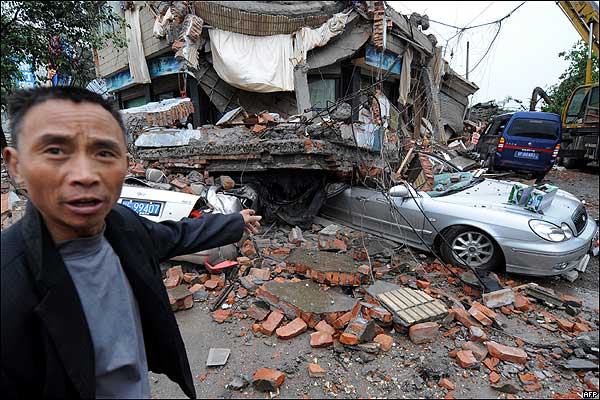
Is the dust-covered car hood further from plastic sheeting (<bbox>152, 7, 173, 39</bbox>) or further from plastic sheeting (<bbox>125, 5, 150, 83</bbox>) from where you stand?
plastic sheeting (<bbox>125, 5, 150, 83</bbox>)

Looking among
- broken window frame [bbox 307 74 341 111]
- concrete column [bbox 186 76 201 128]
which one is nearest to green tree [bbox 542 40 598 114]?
broken window frame [bbox 307 74 341 111]

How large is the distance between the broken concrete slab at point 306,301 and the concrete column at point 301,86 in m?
6.45

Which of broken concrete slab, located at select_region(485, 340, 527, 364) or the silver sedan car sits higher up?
the silver sedan car

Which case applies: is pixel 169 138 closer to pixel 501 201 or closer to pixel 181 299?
pixel 181 299

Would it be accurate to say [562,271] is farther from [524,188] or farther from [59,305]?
[59,305]

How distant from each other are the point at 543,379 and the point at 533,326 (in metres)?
0.90

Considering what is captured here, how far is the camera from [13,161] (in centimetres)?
A: 92

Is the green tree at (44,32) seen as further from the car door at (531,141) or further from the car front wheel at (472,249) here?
the car door at (531,141)

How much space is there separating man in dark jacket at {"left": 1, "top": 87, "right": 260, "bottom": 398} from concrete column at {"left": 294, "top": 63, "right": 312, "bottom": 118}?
8398mm

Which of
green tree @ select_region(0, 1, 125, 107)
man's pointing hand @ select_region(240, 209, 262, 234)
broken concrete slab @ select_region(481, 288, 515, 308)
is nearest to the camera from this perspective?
man's pointing hand @ select_region(240, 209, 262, 234)

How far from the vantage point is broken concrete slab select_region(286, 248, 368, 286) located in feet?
12.3


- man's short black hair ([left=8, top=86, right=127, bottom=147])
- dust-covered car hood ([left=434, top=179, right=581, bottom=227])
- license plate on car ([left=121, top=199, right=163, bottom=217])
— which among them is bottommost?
license plate on car ([left=121, top=199, right=163, bottom=217])

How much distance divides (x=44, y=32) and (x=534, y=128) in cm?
1102

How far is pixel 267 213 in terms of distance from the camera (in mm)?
5965
